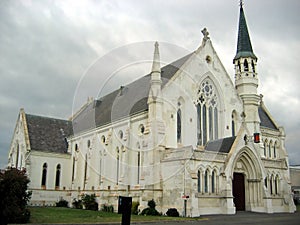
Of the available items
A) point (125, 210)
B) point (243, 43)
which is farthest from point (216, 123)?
point (125, 210)

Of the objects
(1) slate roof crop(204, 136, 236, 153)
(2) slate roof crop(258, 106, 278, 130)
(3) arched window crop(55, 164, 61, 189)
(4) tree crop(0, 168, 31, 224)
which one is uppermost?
(2) slate roof crop(258, 106, 278, 130)

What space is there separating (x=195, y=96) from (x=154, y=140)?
785 centimetres

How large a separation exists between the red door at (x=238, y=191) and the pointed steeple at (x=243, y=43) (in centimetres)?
1627

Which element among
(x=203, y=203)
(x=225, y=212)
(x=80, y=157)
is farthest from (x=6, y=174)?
(x=80, y=157)

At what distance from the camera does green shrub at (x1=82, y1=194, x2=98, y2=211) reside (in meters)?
41.3

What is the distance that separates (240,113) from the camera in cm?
4162

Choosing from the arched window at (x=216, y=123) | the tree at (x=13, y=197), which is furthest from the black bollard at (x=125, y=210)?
the arched window at (x=216, y=123)

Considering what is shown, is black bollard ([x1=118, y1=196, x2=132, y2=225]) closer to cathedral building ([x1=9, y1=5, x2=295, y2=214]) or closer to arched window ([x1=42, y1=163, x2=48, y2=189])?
cathedral building ([x1=9, y1=5, x2=295, y2=214])

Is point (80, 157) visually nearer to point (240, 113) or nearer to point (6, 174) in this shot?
point (240, 113)

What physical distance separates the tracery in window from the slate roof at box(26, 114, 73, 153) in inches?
1003

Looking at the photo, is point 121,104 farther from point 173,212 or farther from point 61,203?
point 173,212

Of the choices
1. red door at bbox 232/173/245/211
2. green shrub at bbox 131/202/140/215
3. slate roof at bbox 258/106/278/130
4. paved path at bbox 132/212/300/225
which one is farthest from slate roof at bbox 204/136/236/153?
slate roof at bbox 258/106/278/130

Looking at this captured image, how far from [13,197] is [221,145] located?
2115 centimetres

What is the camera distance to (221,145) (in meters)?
35.2
